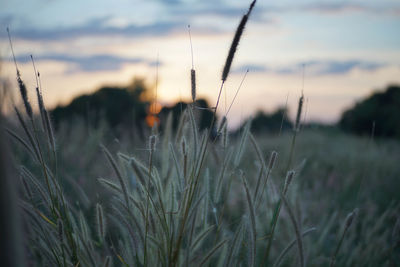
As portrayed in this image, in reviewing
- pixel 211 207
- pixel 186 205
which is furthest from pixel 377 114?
pixel 186 205

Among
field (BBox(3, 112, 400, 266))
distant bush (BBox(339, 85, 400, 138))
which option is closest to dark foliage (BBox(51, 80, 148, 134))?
field (BBox(3, 112, 400, 266))

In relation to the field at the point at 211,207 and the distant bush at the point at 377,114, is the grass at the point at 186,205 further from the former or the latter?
the distant bush at the point at 377,114

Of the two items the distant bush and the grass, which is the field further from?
the distant bush

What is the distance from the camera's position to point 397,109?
429 inches

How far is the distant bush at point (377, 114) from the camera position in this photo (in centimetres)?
1105

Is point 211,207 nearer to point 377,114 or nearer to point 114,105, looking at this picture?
point 114,105

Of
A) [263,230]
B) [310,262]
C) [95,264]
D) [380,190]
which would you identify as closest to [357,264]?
[310,262]

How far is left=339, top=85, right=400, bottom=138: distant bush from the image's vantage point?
435 inches

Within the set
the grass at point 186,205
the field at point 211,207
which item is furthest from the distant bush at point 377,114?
the grass at point 186,205

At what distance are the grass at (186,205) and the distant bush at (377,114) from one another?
735 cm

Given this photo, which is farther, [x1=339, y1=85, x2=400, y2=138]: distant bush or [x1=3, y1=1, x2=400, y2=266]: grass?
[x1=339, y1=85, x2=400, y2=138]: distant bush

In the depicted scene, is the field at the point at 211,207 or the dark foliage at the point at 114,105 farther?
the dark foliage at the point at 114,105

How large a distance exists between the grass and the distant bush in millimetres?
7353

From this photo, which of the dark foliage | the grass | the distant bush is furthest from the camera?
the distant bush
